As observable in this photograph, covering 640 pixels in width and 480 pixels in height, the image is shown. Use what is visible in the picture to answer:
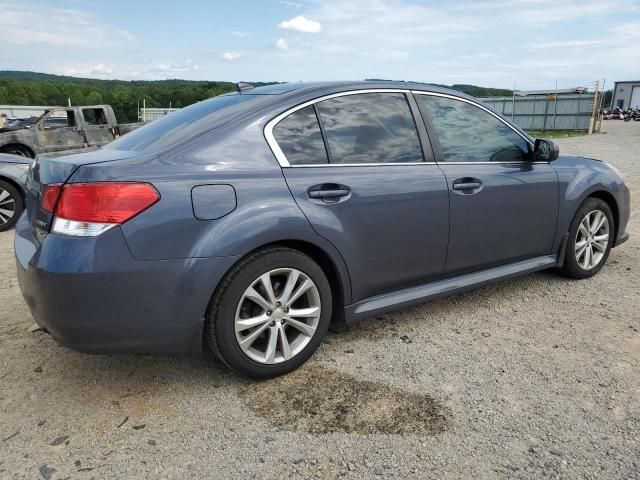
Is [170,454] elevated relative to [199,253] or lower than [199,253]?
lower

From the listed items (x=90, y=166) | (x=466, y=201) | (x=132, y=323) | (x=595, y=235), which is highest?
(x=90, y=166)

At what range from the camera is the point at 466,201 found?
11.4 ft

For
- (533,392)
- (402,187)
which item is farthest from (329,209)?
(533,392)

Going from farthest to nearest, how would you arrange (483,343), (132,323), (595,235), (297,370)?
(595,235), (483,343), (297,370), (132,323)

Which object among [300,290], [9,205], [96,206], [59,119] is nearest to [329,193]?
[300,290]

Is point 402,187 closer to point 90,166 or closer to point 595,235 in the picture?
point 90,166

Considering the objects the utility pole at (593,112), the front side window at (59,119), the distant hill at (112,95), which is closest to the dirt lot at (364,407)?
the front side window at (59,119)

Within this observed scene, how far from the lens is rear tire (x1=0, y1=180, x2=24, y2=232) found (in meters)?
7.00

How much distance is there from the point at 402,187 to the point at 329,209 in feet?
1.76

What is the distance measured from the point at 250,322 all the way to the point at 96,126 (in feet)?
40.7

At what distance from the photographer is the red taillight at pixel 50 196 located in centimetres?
246

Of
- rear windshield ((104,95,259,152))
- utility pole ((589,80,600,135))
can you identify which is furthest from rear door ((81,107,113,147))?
utility pole ((589,80,600,135))

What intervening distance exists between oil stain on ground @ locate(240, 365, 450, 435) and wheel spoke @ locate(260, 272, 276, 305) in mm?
468

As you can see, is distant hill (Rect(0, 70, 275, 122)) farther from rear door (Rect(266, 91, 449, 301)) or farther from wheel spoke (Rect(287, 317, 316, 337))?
wheel spoke (Rect(287, 317, 316, 337))
